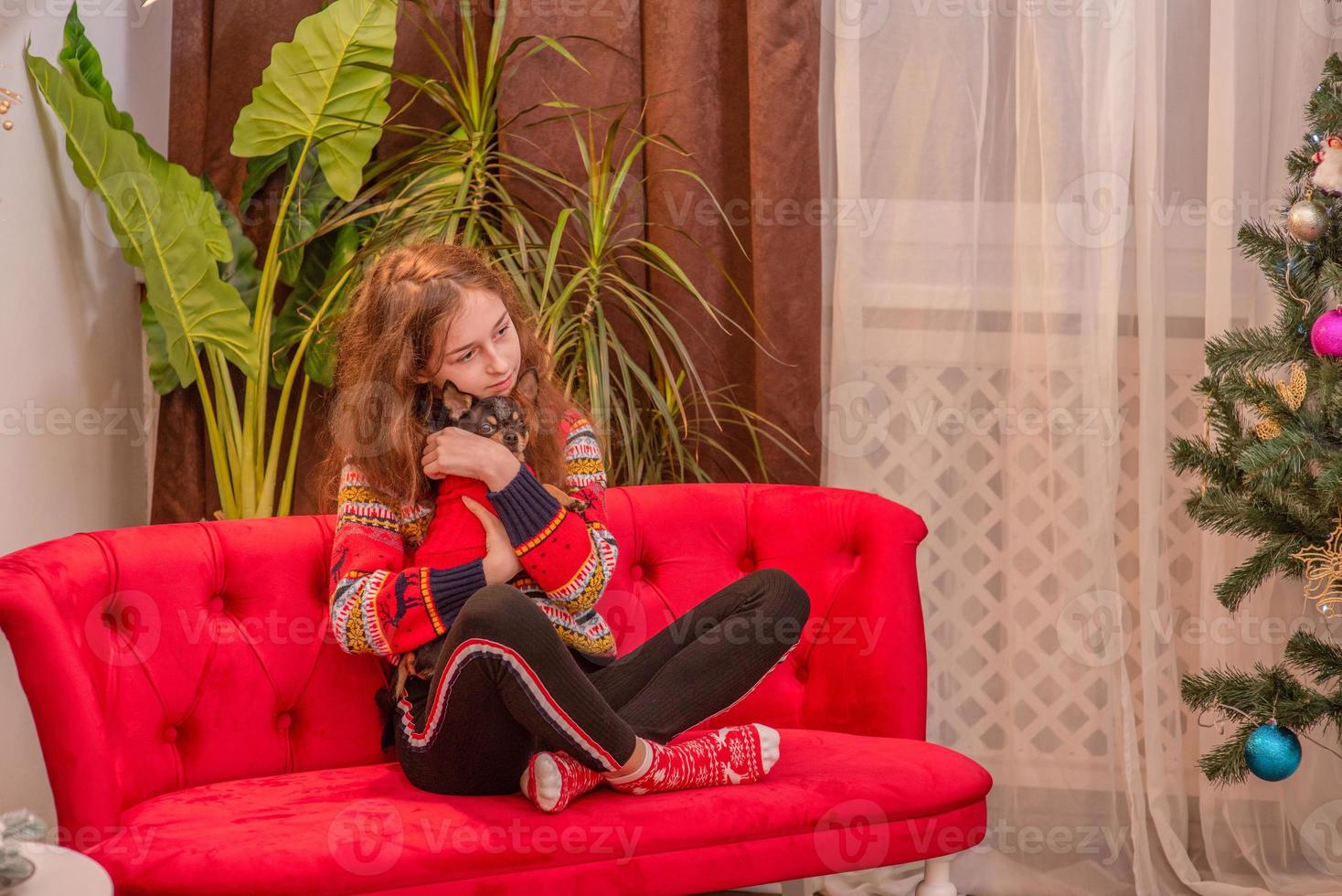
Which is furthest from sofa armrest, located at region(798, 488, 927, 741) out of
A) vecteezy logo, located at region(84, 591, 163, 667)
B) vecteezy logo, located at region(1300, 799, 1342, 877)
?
vecteezy logo, located at region(84, 591, 163, 667)

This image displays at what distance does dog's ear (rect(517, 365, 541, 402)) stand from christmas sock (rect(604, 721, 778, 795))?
562 mm

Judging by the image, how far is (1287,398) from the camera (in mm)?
1802

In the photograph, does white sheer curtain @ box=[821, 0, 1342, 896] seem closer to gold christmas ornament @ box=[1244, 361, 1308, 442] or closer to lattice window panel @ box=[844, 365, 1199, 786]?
lattice window panel @ box=[844, 365, 1199, 786]

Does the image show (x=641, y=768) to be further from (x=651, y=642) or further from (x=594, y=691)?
(x=651, y=642)

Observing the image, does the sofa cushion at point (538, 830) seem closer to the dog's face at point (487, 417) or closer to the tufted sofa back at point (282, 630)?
the tufted sofa back at point (282, 630)

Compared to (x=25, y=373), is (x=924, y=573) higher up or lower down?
lower down

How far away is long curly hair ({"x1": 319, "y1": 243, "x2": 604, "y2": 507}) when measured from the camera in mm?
1688

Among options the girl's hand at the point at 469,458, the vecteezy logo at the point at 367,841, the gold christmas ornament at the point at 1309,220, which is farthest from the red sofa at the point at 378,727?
the gold christmas ornament at the point at 1309,220

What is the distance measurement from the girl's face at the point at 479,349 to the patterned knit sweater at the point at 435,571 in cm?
14

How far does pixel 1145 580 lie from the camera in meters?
2.24

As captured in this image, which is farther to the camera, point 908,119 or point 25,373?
point 908,119

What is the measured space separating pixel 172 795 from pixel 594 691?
0.60 m

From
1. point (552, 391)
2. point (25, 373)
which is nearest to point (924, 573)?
point (552, 391)

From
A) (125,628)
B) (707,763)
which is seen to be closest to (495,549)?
(707,763)
